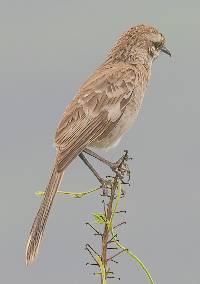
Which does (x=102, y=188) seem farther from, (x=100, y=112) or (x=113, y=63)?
(x=113, y=63)

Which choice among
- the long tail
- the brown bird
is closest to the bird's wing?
the brown bird

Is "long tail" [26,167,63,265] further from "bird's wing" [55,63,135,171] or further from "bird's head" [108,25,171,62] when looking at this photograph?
"bird's head" [108,25,171,62]

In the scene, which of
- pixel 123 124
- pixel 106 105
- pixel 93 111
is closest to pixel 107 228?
pixel 93 111

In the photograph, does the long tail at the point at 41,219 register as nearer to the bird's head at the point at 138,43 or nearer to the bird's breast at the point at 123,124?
the bird's breast at the point at 123,124

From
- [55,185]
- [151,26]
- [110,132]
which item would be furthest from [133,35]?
[55,185]

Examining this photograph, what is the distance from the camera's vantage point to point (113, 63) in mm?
6977

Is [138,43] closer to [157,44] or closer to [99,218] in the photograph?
[157,44]

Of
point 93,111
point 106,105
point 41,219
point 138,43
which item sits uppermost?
point 138,43

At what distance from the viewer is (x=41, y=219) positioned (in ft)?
13.4

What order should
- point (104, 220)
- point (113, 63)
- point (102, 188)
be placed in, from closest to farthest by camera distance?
1. point (104, 220)
2. point (102, 188)
3. point (113, 63)

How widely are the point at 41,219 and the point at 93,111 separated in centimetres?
177

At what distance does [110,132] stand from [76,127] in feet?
2.43

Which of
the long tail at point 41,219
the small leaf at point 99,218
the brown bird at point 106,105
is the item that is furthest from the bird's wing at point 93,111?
the small leaf at point 99,218

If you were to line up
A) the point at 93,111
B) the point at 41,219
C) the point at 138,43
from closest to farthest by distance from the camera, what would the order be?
the point at 41,219, the point at 93,111, the point at 138,43
